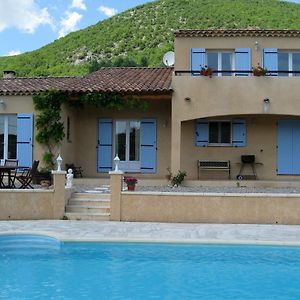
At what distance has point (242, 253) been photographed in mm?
11148

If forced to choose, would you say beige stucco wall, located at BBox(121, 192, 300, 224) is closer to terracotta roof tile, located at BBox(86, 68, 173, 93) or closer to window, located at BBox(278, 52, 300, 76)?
terracotta roof tile, located at BBox(86, 68, 173, 93)

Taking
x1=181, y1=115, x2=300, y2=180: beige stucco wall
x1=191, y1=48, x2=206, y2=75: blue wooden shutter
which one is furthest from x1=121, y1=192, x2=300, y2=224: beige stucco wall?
x1=191, y1=48, x2=206, y2=75: blue wooden shutter

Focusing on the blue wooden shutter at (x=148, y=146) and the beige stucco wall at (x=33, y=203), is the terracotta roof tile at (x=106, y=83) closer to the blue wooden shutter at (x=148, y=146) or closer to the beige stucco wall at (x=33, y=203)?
the blue wooden shutter at (x=148, y=146)

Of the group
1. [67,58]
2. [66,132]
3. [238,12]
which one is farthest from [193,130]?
[238,12]

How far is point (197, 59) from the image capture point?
69.9 ft

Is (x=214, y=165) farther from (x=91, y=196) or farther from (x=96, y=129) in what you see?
(x=91, y=196)

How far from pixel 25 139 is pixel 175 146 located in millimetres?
6012

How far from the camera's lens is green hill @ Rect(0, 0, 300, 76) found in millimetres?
60656

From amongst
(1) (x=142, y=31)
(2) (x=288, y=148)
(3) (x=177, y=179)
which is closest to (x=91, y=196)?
(3) (x=177, y=179)

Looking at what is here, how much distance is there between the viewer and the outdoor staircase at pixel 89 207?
47.9ft

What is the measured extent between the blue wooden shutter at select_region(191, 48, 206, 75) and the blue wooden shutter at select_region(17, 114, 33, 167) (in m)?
7.16

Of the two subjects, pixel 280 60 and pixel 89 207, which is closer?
pixel 89 207

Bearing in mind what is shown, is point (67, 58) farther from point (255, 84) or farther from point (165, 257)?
point (165, 257)

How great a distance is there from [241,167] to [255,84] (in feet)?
11.7
